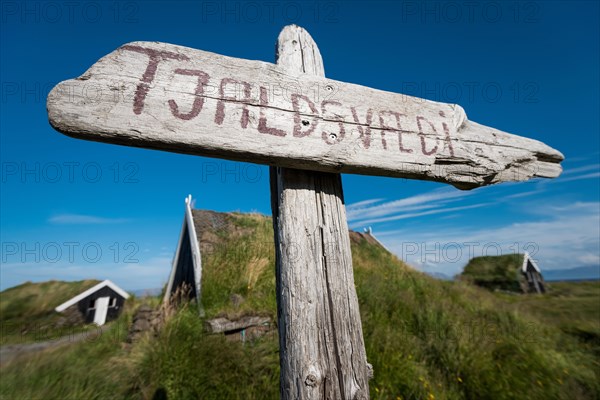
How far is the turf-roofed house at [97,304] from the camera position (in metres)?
12.8

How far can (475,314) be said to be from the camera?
6.38 metres

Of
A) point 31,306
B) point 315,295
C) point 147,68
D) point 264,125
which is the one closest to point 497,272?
point 315,295

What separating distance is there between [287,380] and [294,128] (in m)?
1.03

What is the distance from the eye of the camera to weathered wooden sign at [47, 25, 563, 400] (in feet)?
3.07

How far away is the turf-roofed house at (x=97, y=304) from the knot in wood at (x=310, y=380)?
16704mm

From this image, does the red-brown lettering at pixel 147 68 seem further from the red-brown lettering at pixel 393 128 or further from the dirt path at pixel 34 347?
the dirt path at pixel 34 347

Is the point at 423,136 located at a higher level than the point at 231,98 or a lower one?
lower

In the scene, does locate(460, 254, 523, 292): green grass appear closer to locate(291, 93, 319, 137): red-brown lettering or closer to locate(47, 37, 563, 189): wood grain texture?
locate(47, 37, 563, 189): wood grain texture

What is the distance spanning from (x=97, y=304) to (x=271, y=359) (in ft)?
50.6

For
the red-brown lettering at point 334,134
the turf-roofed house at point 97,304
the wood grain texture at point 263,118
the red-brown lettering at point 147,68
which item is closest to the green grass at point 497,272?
the wood grain texture at point 263,118

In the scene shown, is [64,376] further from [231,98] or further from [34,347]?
[34,347]

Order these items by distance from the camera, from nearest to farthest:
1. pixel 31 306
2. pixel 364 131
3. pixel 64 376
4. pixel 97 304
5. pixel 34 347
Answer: pixel 364 131, pixel 64 376, pixel 34 347, pixel 31 306, pixel 97 304

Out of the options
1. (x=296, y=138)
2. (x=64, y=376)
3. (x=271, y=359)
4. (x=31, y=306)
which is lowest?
(x=31, y=306)

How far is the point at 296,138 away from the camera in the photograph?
1098 mm
